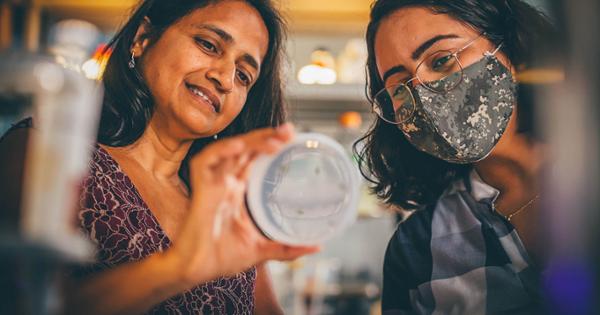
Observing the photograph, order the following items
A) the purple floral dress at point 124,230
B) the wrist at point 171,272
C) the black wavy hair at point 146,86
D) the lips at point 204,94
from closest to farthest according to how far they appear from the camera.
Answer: the wrist at point 171,272, the purple floral dress at point 124,230, the lips at point 204,94, the black wavy hair at point 146,86

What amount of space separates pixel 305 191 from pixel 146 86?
697 mm

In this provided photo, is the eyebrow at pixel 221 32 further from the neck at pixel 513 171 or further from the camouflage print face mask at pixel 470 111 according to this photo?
the neck at pixel 513 171

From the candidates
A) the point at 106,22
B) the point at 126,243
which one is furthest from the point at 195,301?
the point at 106,22

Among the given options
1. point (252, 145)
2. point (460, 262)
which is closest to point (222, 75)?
point (252, 145)

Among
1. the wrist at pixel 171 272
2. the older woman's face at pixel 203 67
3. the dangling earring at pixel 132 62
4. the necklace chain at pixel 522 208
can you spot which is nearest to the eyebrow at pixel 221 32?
the older woman's face at pixel 203 67

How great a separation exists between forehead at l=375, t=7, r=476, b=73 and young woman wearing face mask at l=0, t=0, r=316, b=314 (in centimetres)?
35

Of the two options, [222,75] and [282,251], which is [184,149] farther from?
[282,251]

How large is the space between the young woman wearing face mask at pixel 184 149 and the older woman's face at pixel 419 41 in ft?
1.18

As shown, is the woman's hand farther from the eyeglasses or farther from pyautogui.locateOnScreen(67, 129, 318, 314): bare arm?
the eyeglasses

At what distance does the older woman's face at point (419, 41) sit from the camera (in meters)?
1.42

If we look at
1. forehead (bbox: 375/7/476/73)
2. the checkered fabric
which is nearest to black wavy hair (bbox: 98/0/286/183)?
forehead (bbox: 375/7/476/73)

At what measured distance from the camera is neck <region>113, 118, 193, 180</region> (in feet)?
4.80

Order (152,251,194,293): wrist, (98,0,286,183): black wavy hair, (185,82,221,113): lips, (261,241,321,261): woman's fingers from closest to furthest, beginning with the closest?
(152,251,194,293): wrist < (261,241,321,261): woman's fingers < (185,82,221,113): lips < (98,0,286,183): black wavy hair

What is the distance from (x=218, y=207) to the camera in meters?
0.87
